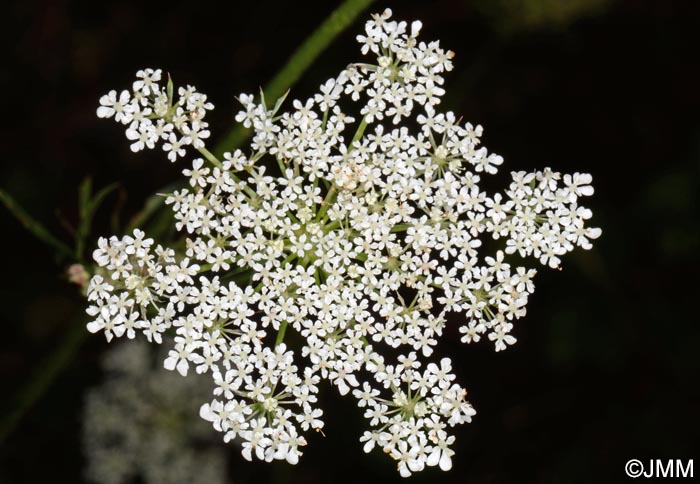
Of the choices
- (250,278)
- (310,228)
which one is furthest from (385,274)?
(250,278)

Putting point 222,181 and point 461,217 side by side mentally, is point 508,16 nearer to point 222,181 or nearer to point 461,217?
point 461,217

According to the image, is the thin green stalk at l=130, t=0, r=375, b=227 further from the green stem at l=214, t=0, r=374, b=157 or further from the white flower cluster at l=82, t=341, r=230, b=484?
the white flower cluster at l=82, t=341, r=230, b=484

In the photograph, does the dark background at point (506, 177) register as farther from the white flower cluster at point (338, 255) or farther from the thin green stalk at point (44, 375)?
the white flower cluster at point (338, 255)

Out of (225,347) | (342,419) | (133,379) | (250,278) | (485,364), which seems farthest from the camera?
(485,364)

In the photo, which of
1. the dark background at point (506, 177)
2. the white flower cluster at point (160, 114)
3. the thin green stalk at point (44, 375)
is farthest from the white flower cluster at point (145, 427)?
the white flower cluster at point (160, 114)

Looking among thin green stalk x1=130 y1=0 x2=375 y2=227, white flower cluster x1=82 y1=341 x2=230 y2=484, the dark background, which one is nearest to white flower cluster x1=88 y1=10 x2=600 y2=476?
thin green stalk x1=130 y1=0 x2=375 y2=227

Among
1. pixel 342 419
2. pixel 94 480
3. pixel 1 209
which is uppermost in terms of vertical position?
pixel 1 209

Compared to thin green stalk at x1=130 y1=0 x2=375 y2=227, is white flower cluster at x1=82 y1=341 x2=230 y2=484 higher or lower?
lower
